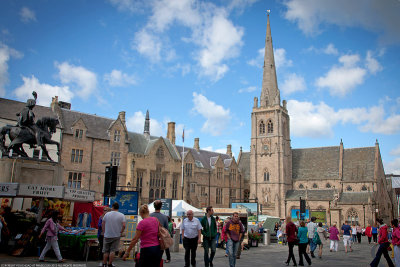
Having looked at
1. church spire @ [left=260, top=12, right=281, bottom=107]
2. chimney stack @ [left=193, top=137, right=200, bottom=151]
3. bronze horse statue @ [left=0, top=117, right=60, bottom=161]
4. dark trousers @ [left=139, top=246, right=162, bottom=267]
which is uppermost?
church spire @ [left=260, top=12, right=281, bottom=107]

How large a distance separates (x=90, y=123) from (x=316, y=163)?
44.1m

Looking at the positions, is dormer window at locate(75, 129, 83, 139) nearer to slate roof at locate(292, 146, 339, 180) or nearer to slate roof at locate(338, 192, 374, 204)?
slate roof at locate(338, 192, 374, 204)

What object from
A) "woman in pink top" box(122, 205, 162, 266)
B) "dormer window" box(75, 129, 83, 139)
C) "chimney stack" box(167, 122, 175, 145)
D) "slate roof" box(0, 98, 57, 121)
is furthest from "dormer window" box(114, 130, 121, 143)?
"woman in pink top" box(122, 205, 162, 266)

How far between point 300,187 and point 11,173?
57.2 meters

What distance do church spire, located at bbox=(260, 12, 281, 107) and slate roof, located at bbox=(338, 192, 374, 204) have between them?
799 inches

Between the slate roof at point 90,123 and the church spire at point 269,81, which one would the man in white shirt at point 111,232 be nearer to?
the slate roof at point 90,123

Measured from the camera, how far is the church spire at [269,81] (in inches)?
2628

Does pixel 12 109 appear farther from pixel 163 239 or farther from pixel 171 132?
pixel 163 239

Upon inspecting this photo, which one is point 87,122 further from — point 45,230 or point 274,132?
point 274,132

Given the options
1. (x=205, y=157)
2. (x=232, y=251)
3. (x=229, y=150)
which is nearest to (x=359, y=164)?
(x=229, y=150)

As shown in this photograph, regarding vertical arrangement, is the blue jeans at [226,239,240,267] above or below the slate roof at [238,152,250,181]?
below

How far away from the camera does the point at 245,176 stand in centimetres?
6988

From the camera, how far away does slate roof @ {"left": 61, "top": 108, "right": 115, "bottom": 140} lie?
3853 centimetres

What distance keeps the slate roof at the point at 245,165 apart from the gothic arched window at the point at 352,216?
2043 cm
